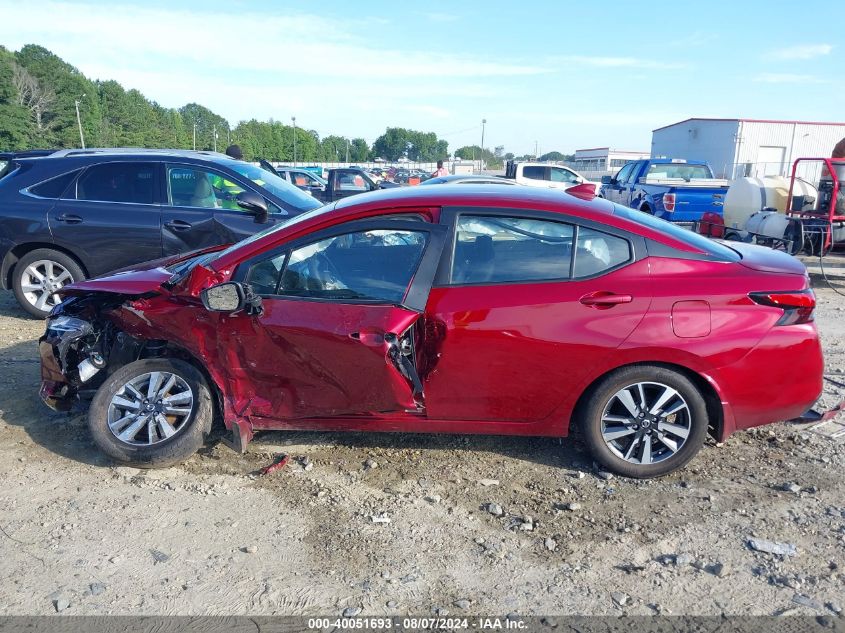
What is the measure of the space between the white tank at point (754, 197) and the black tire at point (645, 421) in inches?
326

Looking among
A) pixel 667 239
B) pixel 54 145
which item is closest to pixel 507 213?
pixel 667 239

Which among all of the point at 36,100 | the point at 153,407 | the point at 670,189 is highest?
the point at 36,100

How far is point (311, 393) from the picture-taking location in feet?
13.3

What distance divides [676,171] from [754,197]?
19.7ft

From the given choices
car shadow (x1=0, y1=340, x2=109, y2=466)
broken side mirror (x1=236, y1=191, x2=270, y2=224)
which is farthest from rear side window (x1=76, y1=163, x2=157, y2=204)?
car shadow (x1=0, y1=340, x2=109, y2=466)

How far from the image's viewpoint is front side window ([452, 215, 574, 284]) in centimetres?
398

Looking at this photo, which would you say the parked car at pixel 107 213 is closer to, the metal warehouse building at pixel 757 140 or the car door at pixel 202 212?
the car door at pixel 202 212

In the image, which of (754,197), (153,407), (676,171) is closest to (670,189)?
(676,171)

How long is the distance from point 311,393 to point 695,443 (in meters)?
2.22

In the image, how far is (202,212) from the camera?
736cm

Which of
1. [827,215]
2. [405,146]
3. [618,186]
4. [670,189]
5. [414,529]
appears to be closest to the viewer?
[414,529]

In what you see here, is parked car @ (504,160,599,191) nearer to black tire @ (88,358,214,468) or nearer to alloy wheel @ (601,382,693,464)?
alloy wheel @ (601,382,693,464)

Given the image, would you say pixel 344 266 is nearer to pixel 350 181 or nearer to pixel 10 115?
pixel 350 181

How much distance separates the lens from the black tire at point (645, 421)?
3904mm
